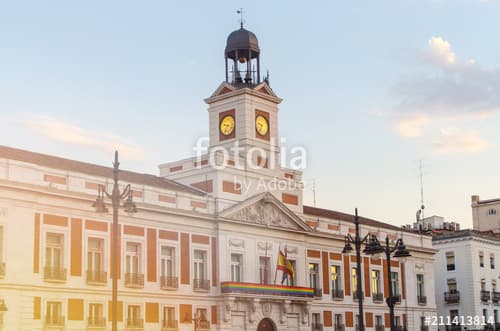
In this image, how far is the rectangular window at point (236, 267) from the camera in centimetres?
5484

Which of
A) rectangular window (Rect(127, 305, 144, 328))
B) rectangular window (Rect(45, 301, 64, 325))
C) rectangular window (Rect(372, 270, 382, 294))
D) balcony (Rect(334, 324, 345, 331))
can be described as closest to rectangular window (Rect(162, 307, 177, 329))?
rectangular window (Rect(127, 305, 144, 328))

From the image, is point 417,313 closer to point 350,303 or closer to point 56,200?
point 350,303

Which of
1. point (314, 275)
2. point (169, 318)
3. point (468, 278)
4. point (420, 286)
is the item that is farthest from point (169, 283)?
point (468, 278)

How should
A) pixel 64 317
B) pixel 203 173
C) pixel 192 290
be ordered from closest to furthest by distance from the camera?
pixel 64 317, pixel 192 290, pixel 203 173

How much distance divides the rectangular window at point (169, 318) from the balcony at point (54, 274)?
759 cm

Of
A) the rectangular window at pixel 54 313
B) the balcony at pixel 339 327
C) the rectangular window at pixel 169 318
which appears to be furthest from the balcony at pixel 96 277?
the balcony at pixel 339 327

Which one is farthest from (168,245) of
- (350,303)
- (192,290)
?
(350,303)

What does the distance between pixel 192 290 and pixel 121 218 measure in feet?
22.7

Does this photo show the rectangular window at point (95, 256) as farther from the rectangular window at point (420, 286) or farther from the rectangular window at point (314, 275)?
the rectangular window at point (420, 286)

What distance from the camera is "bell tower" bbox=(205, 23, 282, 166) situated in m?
59.5

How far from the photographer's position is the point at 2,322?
136 ft

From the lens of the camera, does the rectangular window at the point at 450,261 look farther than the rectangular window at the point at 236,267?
Yes

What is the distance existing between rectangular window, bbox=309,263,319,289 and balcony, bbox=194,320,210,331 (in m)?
11.3

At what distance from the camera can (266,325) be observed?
55.8 meters
